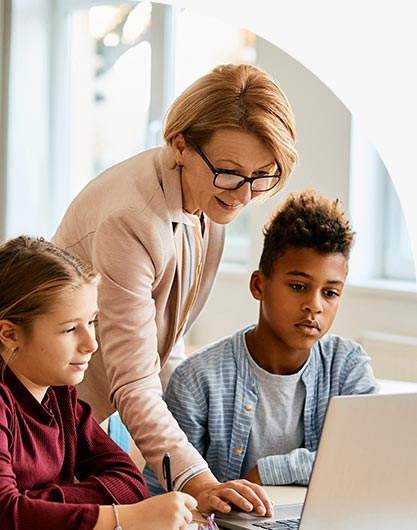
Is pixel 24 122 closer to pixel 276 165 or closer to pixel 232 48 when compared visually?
pixel 232 48

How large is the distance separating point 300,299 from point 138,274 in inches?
13.0

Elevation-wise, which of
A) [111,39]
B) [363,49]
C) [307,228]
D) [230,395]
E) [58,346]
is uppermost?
[111,39]

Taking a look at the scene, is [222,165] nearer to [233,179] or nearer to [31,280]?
[233,179]

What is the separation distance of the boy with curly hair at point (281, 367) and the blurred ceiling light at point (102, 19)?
3.02m

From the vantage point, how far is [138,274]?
60.9 inches

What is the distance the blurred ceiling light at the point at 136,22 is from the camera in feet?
14.3

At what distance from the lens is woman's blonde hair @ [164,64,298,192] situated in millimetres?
1534

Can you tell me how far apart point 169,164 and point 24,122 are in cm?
315

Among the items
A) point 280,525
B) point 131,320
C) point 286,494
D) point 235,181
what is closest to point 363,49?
point 235,181

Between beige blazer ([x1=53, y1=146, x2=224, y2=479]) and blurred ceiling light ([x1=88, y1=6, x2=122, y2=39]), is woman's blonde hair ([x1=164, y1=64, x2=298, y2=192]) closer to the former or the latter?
beige blazer ([x1=53, y1=146, x2=224, y2=479])

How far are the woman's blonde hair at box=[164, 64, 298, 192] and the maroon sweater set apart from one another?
1.54ft

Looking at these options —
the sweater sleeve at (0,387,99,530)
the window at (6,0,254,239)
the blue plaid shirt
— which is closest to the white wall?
the window at (6,0,254,239)

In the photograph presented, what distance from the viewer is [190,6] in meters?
1.94

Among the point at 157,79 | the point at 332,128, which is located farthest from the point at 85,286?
the point at 157,79
